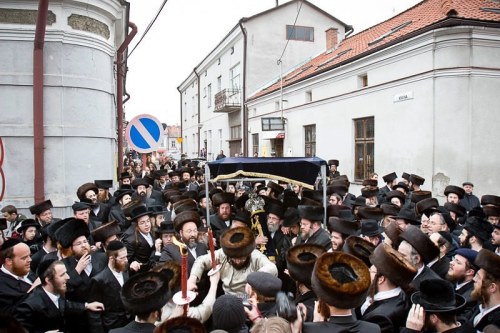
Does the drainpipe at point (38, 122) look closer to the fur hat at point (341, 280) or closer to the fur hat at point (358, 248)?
the fur hat at point (358, 248)

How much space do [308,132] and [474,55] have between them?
958 centimetres

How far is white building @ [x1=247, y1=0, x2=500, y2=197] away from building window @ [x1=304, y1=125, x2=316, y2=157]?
2.72 m

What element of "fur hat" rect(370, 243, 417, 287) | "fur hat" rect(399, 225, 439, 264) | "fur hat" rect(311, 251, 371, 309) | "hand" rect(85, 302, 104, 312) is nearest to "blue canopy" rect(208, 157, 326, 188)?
"fur hat" rect(399, 225, 439, 264)

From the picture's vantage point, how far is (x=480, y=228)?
6.06m

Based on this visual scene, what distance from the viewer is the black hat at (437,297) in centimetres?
302

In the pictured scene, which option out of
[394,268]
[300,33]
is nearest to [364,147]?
[394,268]

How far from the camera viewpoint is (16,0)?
797 centimetres

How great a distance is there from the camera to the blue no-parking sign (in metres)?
6.68

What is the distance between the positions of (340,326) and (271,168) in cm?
469

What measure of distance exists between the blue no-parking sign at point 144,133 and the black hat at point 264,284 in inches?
152

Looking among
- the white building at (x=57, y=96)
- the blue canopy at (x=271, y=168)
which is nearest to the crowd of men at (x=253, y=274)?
the blue canopy at (x=271, y=168)

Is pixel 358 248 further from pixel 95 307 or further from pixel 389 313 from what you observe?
pixel 95 307

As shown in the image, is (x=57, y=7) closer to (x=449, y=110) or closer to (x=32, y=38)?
(x=32, y=38)

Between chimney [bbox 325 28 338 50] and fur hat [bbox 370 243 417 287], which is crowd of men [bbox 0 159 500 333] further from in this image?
chimney [bbox 325 28 338 50]
